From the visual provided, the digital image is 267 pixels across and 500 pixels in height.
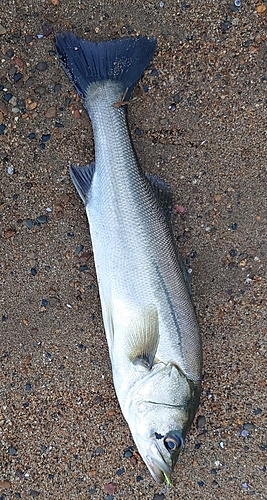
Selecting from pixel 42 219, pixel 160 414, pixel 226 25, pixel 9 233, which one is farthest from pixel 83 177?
pixel 160 414

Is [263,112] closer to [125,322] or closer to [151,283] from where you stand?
[151,283]

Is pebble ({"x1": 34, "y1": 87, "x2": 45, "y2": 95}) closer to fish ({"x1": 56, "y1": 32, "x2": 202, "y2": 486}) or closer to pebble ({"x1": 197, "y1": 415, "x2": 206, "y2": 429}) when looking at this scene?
fish ({"x1": 56, "y1": 32, "x2": 202, "y2": 486})

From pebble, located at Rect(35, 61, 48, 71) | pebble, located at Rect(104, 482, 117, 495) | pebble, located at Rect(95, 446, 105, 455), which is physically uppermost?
pebble, located at Rect(35, 61, 48, 71)

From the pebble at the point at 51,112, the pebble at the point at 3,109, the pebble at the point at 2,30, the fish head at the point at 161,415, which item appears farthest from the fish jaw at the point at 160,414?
the pebble at the point at 2,30

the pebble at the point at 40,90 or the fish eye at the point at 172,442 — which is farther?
the pebble at the point at 40,90

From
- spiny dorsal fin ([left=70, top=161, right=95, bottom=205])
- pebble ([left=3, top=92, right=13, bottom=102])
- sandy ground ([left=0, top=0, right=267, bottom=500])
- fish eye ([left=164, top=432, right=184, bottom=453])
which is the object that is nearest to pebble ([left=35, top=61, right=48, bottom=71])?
sandy ground ([left=0, top=0, right=267, bottom=500])

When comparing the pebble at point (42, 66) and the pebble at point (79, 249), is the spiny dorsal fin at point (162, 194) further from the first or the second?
the pebble at point (42, 66)
